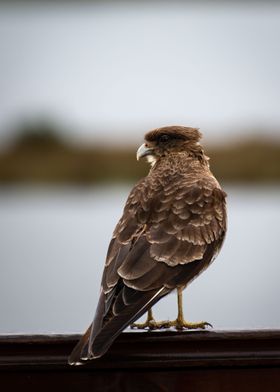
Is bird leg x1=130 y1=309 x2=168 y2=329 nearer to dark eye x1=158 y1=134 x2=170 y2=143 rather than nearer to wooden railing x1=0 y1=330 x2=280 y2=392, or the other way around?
wooden railing x1=0 y1=330 x2=280 y2=392

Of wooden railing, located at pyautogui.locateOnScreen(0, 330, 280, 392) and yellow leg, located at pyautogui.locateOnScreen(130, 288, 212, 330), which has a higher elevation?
yellow leg, located at pyautogui.locateOnScreen(130, 288, 212, 330)

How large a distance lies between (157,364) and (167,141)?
2.35m

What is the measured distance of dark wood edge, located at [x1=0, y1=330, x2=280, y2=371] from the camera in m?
3.97

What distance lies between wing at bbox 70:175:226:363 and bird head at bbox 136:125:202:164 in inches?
18.6

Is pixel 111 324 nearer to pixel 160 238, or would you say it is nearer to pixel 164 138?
pixel 160 238

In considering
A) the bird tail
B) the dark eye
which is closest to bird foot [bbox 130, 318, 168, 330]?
the bird tail

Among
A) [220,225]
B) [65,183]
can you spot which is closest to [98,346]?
[220,225]

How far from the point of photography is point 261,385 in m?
4.00

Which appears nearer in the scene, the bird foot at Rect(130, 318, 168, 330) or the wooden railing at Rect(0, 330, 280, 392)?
the wooden railing at Rect(0, 330, 280, 392)

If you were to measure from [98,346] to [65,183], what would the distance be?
16955 mm

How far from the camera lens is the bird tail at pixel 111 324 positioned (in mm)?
3943

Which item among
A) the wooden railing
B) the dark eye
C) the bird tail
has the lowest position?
the wooden railing

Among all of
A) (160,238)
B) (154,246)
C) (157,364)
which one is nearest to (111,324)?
(157,364)

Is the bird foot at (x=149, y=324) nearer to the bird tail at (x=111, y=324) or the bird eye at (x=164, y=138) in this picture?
the bird tail at (x=111, y=324)
